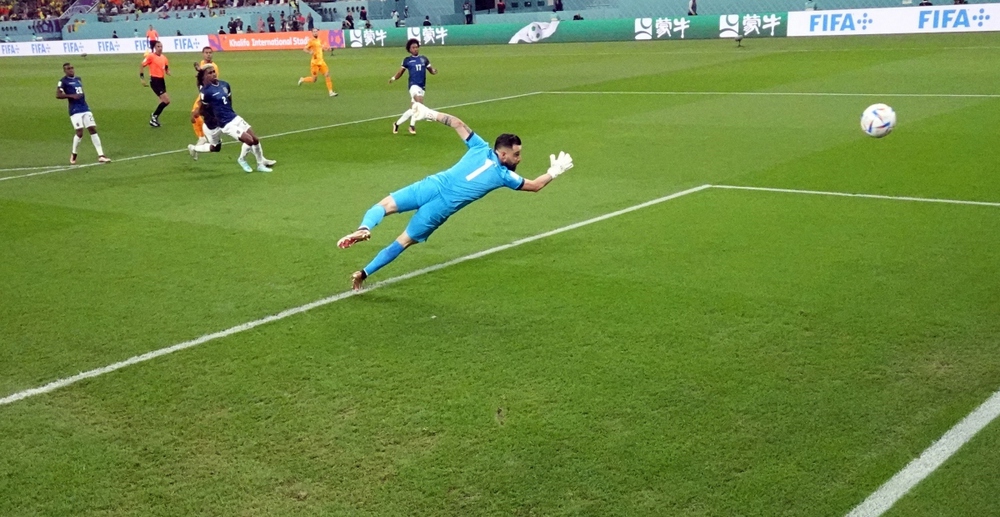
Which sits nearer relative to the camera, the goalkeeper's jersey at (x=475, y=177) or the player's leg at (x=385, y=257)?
the goalkeeper's jersey at (x=475, y=177)

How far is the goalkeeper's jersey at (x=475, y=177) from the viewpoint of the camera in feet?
29.8

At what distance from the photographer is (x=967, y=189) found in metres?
12.8

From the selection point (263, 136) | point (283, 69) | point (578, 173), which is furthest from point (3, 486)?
point (283, 69)

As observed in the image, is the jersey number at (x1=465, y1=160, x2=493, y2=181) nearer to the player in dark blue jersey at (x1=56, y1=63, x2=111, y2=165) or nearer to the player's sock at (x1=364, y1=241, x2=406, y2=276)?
the player's sock at (x1=364, y1=241, x2=406, y2=276)

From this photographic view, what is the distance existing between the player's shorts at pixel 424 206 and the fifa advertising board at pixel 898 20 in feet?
111

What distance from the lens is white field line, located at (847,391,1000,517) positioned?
17.2ft

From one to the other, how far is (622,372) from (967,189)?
26.9 ft

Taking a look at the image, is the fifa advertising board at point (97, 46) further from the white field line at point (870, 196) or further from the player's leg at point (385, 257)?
the player's leg at point (385, 257)

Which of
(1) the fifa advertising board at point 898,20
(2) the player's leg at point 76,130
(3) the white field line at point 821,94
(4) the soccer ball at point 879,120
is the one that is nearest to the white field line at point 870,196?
(4) the soccer ball at point 879,120

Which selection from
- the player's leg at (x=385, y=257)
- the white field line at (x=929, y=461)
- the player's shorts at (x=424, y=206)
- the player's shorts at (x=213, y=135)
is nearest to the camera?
the white field line at (x=929, y=461)

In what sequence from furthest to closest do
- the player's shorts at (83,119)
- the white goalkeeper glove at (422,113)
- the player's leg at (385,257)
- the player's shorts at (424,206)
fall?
the player's shorts at (83,119) → the white goalkeeper glove at (422,113) → the player's leg at (385,257) → the player's shorts at (424,206)

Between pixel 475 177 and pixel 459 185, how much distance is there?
7.2 inches

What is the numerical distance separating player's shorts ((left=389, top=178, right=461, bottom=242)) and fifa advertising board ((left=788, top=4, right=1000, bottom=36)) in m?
33.9

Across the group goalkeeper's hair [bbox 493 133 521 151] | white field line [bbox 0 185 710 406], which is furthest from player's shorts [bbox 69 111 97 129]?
goalkeeper's hair [bbox 493 133 521 151]
